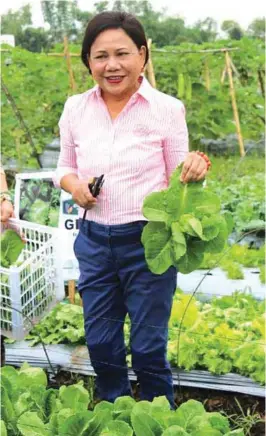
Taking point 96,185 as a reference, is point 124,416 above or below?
below

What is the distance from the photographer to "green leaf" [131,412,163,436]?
1.35m

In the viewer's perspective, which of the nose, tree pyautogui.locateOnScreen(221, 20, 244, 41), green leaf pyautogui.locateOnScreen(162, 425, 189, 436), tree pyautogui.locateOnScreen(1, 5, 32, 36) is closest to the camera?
green leaf pyautogui.locateOnScreen(162, 425, 189, 436)

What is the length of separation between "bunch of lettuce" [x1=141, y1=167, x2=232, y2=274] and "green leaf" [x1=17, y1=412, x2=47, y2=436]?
15.4 inches

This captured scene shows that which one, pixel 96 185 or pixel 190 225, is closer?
pixel 190 225

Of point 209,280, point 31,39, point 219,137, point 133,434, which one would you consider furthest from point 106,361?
point 219,137

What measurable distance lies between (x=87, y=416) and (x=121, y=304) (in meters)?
0.39

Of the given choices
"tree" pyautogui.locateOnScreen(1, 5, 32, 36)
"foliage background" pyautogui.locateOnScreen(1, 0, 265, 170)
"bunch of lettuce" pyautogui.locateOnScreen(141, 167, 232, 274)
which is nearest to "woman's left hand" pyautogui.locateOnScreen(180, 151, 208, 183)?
"bunch of lettuce" pyautogui.locateOnScreen(141, 167, 232, 274)

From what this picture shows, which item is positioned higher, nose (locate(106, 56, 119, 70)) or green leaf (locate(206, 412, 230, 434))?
nose (locate(106, 56, 119, 70))

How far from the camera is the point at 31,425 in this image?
142cm

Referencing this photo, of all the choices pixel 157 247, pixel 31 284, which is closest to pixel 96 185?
pixel 157 247

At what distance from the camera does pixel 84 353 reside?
7.61 feet

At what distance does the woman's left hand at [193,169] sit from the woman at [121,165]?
0.57 ft

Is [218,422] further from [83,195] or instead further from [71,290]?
[71,290]

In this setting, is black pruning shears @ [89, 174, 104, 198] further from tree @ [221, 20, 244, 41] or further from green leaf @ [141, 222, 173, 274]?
tree @ [221, 20, 244, 41]
